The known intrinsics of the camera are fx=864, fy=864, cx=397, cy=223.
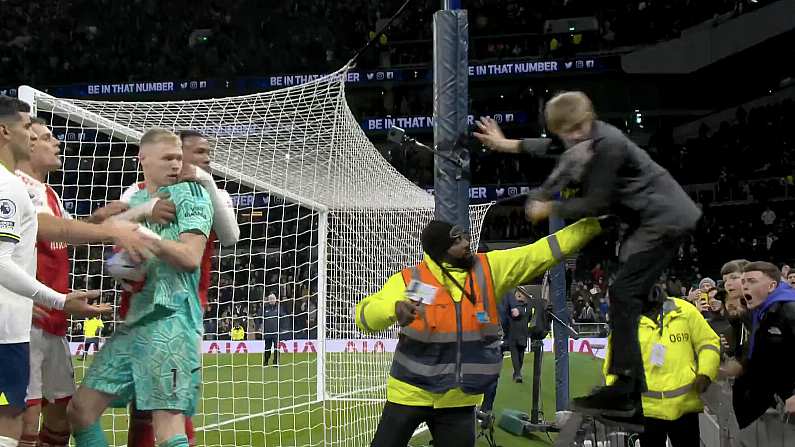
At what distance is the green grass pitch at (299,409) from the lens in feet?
29.8

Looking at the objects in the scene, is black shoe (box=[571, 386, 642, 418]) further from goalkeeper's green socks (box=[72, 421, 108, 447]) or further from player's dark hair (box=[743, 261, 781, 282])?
goalkeeper's green socks (box=[72, 421, 108, 447])

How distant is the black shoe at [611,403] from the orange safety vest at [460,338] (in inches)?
33.3

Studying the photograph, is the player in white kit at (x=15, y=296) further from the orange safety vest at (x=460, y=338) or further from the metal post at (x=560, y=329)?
the metal post at (x=560, y=329)

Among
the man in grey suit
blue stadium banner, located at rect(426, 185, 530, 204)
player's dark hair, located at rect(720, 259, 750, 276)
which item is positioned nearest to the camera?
the man in grey suit

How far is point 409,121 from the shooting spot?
31.1 metres

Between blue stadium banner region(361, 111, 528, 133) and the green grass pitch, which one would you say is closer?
the green grass pitch

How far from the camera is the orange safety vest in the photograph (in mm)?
4414

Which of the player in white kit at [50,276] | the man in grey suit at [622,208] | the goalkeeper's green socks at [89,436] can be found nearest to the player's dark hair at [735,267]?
the man in grey suit at [622,208]

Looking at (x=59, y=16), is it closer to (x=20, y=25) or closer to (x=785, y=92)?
(x=20, y=25)

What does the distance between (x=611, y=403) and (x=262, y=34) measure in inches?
1356

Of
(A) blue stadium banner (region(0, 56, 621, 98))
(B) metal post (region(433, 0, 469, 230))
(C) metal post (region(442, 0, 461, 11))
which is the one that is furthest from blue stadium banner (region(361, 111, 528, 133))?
(B) metal post (region(433, 0, 469, 230))

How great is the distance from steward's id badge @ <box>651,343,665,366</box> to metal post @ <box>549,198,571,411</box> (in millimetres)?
3833

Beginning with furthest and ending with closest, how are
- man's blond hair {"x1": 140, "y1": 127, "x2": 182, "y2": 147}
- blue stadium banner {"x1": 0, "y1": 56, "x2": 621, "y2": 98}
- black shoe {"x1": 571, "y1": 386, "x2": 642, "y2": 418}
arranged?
blue stadium banner {"x1": 0, "y1": 56, "x2": 621, "y2": 98} < man's blond hair {"x1": 140, "y1": 127, "x2": 182, "y2": 147} < black shoe {"x1": 571, "y1": 386, "x2": 642, "y2": 418}

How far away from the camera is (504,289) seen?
446 cm
